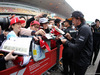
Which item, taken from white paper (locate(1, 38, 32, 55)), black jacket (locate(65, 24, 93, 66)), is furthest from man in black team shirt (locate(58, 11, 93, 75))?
white paper (locate(1, 38, 32, 55))

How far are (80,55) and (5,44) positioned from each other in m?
1.61

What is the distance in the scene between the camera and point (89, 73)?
10.4ft

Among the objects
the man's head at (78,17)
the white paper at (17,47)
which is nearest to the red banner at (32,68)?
the white paper at (17,47)

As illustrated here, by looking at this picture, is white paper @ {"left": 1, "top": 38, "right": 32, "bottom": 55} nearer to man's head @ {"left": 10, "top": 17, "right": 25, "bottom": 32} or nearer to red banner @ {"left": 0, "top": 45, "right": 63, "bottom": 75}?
red banner @ {"left": 0, "top": 45, "right": 63, "bottom": 75}

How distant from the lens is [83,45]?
5.40ft

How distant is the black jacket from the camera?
1.62m

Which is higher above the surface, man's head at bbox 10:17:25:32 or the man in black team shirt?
man's head at bbox 10:17:25:32

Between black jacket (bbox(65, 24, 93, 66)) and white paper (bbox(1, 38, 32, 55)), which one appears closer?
white paper (bbox(1, 38, 32, 55))

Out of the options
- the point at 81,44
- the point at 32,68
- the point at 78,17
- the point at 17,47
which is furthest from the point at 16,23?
the point at 81,44

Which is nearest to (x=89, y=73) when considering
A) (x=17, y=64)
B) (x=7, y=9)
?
(x=17, y=64)

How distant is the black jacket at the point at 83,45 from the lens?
→ 5.30 feet

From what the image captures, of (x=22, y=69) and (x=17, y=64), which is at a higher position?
(x=17, y=64)

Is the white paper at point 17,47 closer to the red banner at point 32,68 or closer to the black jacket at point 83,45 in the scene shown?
the red banner at point 32,68

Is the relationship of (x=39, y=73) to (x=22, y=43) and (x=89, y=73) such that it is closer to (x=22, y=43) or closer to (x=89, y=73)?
(x=22, y=43)
